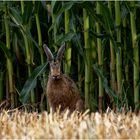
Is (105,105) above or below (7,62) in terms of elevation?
below

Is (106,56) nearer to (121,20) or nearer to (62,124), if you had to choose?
(121,20)

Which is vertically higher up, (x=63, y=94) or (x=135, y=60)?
(x=135, y=60)

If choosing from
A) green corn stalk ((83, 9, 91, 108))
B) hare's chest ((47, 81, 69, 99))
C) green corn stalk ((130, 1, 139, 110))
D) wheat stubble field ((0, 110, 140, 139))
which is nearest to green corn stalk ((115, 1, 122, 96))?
green corn stalk ((130, 1, 139, 110))

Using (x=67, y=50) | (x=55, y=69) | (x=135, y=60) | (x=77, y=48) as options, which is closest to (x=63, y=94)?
(x=55, y=69)

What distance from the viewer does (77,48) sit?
6.10 metres

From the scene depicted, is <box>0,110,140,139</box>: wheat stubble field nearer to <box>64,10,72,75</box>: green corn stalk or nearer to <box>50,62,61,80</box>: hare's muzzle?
<box>50,62,61,80</box>: hare's muzzle

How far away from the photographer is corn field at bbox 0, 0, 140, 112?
593cm

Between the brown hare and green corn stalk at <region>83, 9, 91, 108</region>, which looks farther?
green corn stalk at <region>83, 9, 91, 108</region>

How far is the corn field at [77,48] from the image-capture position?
5926 millimetres

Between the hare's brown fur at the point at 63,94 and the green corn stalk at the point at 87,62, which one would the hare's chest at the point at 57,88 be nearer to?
the hare's brown fur at the point at 63,94

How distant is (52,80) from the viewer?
5.41m

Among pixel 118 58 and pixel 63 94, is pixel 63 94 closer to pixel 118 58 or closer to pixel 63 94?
pixel 63 94

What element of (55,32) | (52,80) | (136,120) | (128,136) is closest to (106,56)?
(55,32)

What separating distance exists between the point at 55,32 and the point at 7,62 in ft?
2.77
